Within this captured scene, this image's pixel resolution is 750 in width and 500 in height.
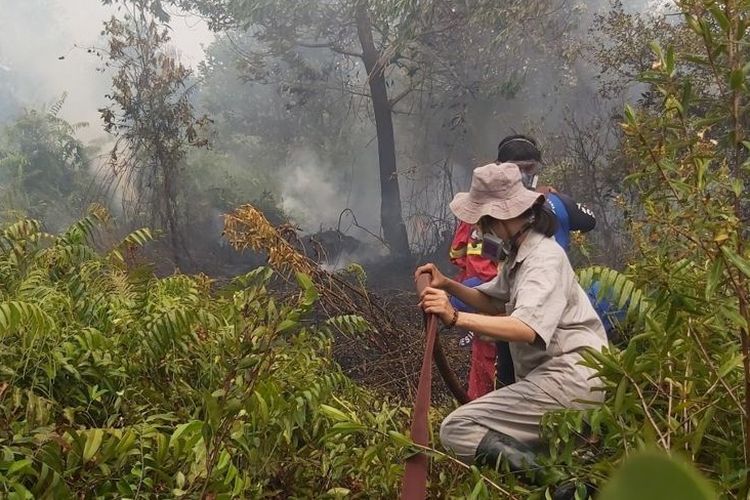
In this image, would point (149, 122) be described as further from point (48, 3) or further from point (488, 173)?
point (48, 3)

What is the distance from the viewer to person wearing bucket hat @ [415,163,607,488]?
1.83m

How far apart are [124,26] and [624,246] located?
6.52m

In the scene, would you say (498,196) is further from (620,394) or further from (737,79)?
(737,79)

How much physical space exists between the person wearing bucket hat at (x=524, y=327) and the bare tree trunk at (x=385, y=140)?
7997 mm

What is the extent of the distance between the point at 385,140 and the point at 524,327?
362 inches

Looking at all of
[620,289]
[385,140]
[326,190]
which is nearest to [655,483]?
[620,289]

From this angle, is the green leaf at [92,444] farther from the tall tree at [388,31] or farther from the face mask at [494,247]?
the tall tree at [388,31]

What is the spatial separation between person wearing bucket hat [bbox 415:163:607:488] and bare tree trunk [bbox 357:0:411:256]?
8.00 m

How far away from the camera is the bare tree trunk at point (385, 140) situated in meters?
10.1

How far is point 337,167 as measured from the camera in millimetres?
14414

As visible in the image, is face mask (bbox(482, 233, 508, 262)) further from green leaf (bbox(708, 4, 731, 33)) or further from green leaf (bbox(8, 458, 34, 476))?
green leaf (bbox(8, 458, 34, 476))

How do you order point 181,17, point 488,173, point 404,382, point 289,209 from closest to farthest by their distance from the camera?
point 488,173 → point 404,382 → point 181,17 → point 289,209

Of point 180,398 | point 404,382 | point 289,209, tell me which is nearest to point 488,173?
point 180,398

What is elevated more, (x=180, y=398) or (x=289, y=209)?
(x=289, y=209)
